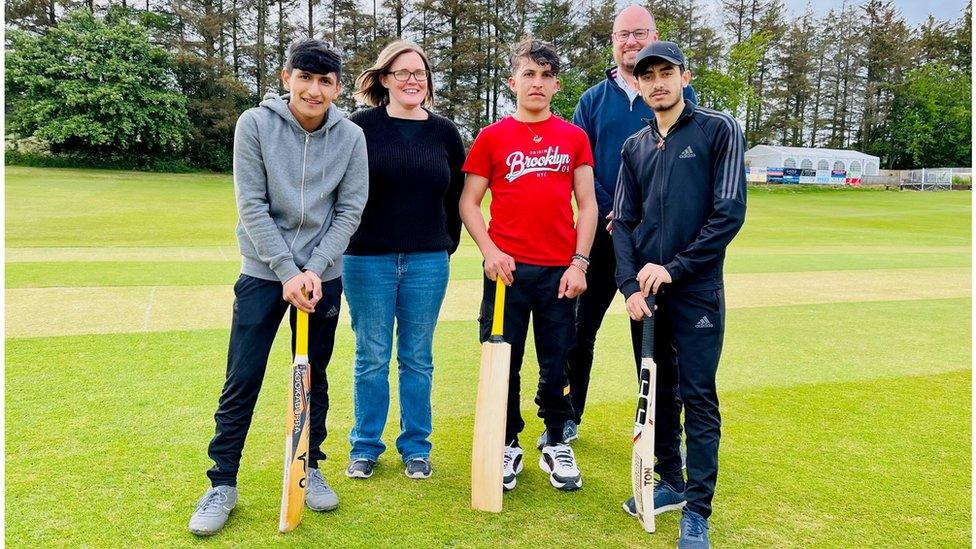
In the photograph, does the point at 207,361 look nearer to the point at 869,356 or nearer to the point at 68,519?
the point at 68,519

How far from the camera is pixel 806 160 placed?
4650 cm

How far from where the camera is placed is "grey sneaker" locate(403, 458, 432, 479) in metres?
3.40

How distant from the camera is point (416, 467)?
342cm

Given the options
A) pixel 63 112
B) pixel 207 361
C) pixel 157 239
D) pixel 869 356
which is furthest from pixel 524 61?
pixel 63 112

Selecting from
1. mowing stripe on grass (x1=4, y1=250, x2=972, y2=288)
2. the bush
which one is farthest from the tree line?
mowing stripe on grass (x1=4, y1=250, x2=972, y2=288)

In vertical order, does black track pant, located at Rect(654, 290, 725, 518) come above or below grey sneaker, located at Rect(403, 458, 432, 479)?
above

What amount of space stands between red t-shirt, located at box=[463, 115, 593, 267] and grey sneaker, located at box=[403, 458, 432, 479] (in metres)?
1.15

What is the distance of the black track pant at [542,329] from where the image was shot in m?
3.44

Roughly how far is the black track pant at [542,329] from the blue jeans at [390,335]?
12.7 inches

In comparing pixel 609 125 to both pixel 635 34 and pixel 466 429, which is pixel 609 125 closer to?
pixel 635 34

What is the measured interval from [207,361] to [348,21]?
41923 millimetres

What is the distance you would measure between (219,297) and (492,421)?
554 centimetres

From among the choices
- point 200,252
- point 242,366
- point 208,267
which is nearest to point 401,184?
point 242,366

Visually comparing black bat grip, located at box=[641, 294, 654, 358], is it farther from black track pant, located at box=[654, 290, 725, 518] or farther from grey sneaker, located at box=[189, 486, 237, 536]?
grey sneaker, located at box=[189, 486, 237, 536]
